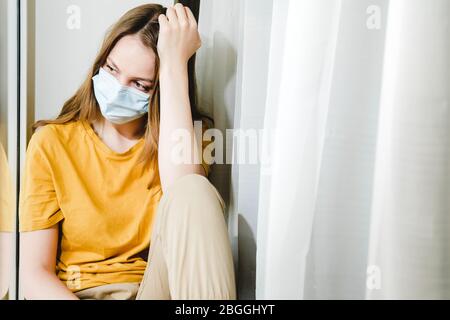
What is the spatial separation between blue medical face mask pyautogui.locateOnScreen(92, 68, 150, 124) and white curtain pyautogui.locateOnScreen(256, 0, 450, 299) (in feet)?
1.03

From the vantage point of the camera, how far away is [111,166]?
0.94 meters

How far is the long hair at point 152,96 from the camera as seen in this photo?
93 centimetres

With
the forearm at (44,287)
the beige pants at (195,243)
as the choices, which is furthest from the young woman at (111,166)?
the beige pants at (195,243)

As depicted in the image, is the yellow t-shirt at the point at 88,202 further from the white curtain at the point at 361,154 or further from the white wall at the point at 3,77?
the white curtain at the point at 361,154

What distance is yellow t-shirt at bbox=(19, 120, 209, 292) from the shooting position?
0.88 meters

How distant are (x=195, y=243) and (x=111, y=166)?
12.9 inches

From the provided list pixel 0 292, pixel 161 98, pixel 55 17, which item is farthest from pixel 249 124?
A: pixel 0 292

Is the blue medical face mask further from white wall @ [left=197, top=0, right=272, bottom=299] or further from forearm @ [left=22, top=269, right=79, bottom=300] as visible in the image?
forearm @ [left=22, top=269, right=79, bottom=300]

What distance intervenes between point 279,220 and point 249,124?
216 mm

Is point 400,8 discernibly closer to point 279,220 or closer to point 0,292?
point 279,220

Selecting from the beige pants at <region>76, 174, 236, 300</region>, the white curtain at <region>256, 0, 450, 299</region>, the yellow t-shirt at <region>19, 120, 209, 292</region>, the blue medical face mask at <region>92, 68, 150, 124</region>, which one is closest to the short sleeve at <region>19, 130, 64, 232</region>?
the yellow t-shirt at <region>19, 120, 209, 292</region>

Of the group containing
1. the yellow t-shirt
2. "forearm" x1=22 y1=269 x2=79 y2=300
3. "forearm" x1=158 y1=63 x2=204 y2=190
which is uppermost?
"forearm" x1=158 y1=63 x2=204 y2=190

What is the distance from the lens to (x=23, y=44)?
3.21ft

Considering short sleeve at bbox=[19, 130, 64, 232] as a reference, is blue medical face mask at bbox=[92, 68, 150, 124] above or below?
above
